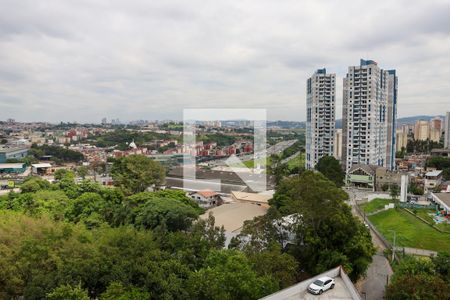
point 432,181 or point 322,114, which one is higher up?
point 322,114

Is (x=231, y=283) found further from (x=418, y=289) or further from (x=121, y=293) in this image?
(x=418, y=289)

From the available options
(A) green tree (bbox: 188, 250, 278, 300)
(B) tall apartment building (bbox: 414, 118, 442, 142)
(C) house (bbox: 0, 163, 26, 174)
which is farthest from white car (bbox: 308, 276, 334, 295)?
(B) tall apartment building (bbox: 414, 118, 442, 142)

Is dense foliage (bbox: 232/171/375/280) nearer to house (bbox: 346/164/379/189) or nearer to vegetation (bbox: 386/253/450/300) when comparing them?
vegetation (bbox: 386/253/450/300)

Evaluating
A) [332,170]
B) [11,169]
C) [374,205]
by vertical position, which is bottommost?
[374,205]

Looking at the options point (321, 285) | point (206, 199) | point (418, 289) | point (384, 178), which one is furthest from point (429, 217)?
point (321, 285)

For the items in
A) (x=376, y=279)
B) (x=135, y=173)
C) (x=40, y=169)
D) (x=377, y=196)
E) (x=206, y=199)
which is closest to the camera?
(x=376, y=279)

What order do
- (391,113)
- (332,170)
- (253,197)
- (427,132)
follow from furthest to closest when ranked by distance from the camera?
(427,132) → (391,113) → (332,170) → (253,197)

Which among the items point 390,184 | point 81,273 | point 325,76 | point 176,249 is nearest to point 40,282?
point 81,273
